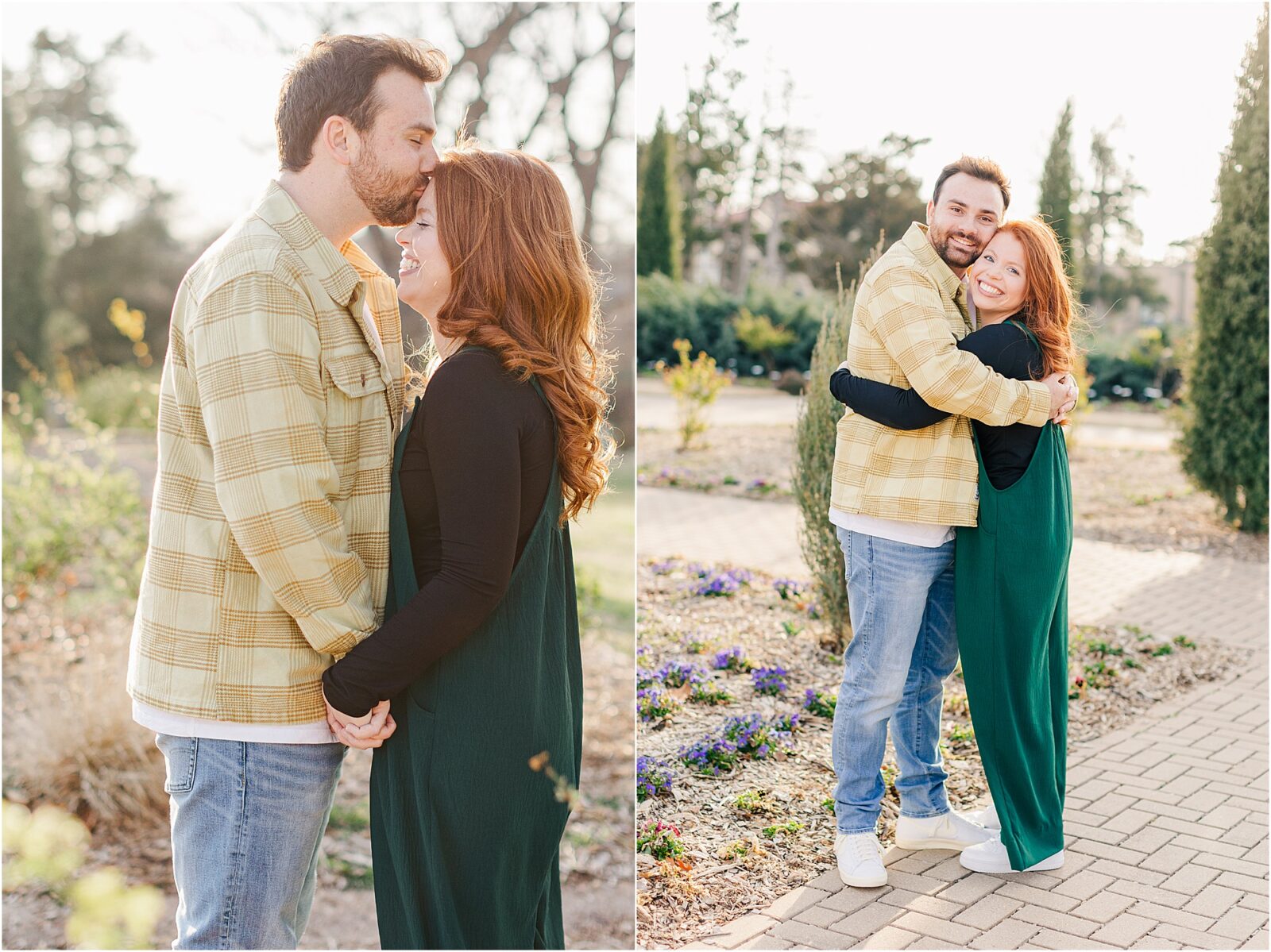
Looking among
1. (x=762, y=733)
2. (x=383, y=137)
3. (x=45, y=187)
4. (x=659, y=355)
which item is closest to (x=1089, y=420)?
(x=659, y=355)

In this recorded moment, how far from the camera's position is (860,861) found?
3.09m

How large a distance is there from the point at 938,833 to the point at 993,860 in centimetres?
20

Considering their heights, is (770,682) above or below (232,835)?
below

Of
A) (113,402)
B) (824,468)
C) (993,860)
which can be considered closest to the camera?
(993,860)

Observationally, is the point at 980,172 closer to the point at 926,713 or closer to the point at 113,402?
the point at 926,713

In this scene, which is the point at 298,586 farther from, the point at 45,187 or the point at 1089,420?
the point at 45,187

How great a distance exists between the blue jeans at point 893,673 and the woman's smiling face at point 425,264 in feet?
4.90

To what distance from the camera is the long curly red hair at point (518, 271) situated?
2.01m

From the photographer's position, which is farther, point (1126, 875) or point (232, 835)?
point (1126, 875)

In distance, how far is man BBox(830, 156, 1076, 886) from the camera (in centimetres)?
285

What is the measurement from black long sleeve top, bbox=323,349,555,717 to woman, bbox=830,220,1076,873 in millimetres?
1349

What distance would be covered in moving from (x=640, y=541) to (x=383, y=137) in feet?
20.5

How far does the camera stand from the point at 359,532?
2031 mm

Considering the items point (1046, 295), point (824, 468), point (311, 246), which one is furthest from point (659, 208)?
point (311, 246)
